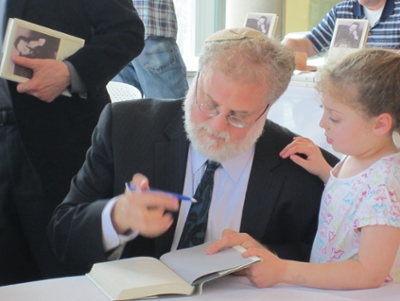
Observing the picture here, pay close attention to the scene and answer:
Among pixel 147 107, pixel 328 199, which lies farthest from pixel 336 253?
pixel 147 107

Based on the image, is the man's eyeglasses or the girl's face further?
the man's eyeglasses

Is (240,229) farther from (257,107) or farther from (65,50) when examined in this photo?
(65,50)

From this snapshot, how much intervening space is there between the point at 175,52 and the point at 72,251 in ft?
9.56

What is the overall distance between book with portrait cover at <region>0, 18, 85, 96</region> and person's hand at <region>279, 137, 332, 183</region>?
97 cm

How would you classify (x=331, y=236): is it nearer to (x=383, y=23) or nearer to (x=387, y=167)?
(x=387, y=167)

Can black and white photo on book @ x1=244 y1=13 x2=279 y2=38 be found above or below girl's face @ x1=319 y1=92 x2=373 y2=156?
above

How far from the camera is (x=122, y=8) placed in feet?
7.80

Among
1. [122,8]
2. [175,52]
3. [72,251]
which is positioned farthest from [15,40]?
[175,52]

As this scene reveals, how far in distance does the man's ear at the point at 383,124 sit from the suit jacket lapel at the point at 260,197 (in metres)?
0.34

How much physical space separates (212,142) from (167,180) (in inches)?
7.4

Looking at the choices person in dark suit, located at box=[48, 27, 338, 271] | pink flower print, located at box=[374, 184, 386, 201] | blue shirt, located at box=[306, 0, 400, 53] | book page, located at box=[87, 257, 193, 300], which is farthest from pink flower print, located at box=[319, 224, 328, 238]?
blue shirt, located at box=[306, 0, 400, 53]

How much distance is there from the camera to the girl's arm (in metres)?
1.41

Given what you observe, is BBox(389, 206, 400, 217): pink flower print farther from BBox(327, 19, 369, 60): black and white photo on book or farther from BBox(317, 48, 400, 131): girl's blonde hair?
BBox(327, 19, 369, 60): black and white photo on book

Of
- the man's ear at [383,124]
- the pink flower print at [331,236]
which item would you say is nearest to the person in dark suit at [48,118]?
the pink flower print at [331,236]
